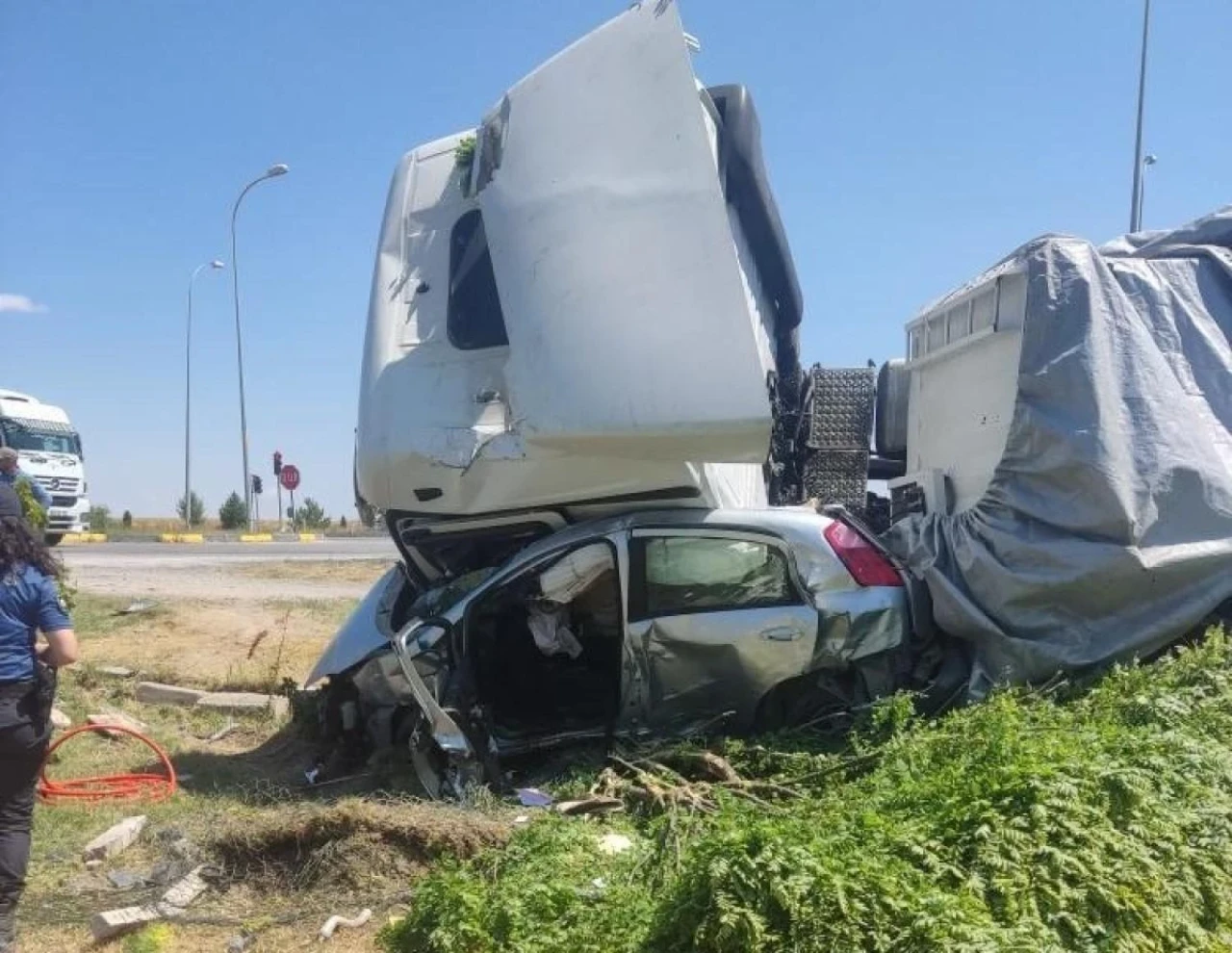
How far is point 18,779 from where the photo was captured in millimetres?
4004

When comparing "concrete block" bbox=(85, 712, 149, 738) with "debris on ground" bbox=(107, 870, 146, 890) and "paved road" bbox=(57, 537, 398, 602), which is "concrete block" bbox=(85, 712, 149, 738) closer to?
"debris on ground" bbox=(107, 870, 146, 890)

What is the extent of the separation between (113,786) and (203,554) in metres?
17.5

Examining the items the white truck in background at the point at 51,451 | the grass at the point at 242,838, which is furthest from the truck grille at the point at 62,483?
the grass at the point at 242,838

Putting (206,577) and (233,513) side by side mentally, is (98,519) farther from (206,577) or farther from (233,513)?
(206,577)

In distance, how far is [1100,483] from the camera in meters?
4.59

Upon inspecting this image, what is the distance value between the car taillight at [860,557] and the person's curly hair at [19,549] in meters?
3.29

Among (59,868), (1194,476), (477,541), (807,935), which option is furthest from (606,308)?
(59,868)

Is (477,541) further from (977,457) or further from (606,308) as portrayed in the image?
(977,457)

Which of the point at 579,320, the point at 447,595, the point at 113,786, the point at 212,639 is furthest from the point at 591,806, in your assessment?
the point at 212,639

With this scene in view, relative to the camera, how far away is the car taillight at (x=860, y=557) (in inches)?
196

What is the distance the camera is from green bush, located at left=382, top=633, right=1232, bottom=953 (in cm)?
266

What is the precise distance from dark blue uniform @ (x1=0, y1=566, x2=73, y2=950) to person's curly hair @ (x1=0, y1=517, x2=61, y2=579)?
2 cm

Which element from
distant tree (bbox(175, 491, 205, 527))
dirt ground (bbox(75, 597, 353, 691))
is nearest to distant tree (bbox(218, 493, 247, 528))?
distant tree (bbox(175, 491, 205, 527))

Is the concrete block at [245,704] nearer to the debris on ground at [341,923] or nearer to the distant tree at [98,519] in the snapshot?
the debris on ground at [341,923]
